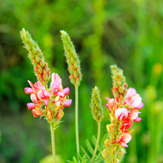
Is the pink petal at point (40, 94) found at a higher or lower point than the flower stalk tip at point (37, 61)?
lower

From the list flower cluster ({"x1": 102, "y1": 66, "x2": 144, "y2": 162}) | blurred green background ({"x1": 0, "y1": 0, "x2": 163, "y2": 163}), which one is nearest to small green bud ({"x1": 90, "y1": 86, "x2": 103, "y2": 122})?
flower cluster ({"x1": 102, "y1": 66, "x2": 144, "y2": 162})

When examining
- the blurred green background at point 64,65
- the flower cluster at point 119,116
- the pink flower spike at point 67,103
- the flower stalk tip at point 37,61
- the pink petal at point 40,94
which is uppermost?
the blurred green background at point 64,65

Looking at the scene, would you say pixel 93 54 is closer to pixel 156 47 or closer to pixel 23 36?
pixel 156 47

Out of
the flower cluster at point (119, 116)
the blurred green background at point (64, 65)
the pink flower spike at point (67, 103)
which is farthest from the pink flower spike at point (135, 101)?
the blurred green background at point (64, 65)

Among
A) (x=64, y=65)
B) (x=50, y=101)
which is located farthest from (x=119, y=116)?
(x=64, y=65)

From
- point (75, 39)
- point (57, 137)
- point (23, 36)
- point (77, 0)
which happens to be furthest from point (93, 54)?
point (23, 36)

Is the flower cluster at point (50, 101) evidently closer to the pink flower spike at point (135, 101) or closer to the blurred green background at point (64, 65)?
the pink flower spike at point (135, 101)

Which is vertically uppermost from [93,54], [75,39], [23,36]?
[75,39]
